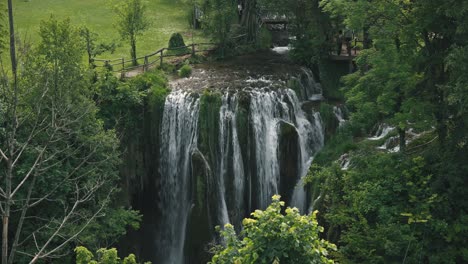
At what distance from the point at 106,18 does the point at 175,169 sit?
21521 millimetres

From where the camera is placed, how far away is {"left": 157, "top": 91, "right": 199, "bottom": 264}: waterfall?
25.1 m

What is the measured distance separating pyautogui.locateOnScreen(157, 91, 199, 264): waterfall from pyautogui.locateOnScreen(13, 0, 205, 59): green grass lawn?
10.1 m

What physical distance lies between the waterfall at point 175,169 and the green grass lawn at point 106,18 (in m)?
10.1

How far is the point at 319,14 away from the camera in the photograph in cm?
2848

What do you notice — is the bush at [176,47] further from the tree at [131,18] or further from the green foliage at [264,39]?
the green foliage at [264,39]

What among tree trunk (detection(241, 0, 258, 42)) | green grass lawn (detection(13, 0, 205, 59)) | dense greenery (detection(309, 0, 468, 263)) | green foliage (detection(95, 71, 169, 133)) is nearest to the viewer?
dense greenery (detection(309, 0, 468, 263))

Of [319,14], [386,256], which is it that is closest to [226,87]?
[319,14]

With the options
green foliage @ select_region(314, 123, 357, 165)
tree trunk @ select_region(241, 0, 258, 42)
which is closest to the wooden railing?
tree trunk @ select_region(241, 0, 258, 42)

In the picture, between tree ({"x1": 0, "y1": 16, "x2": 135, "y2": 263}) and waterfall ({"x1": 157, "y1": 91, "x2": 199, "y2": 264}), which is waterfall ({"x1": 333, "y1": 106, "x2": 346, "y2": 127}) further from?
tree ({"x1": 0, "y1": 16, "x2": 135, "y2": 263})

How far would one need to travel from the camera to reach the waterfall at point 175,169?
25.1 meters

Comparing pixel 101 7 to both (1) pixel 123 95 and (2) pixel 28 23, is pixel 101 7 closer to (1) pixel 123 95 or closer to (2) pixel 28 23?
(2) pixel 28 23

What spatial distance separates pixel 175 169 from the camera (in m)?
25.3

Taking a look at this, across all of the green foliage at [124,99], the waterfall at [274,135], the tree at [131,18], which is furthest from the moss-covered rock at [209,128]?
the tree at [131,18]

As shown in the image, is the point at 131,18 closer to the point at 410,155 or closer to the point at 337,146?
the point at 337,146
